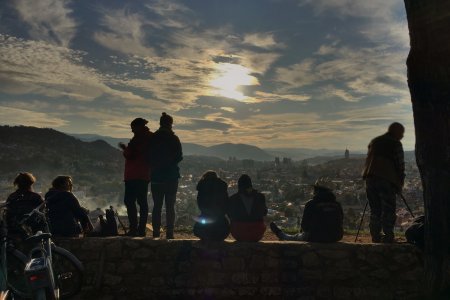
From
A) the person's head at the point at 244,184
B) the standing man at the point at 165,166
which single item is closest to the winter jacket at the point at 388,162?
the person's head at the point at 244,184

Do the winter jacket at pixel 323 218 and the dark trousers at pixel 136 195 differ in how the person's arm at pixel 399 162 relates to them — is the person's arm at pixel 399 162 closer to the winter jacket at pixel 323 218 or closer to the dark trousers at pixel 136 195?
the winter jacket at pixel 323 218

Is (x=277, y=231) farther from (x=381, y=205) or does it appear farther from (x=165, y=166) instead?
(x=165, y=166)

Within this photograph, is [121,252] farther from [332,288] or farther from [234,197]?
[332,288]

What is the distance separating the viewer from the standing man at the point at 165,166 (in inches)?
261

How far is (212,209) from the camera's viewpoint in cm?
613

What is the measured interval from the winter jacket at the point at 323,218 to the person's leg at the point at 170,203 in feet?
7.35

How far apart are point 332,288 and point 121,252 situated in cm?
306

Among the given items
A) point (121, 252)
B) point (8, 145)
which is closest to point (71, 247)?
point (121, 252)

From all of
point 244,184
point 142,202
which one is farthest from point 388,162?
point 142,202

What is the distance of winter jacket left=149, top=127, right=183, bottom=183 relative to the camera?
6.61m

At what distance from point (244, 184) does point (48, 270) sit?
10.7 ft

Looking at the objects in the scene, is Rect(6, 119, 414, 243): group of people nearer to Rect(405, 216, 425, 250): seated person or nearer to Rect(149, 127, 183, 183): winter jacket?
Rect(149, 127, 183, 183): winter jacket

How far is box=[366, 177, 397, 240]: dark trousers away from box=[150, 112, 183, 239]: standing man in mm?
3253

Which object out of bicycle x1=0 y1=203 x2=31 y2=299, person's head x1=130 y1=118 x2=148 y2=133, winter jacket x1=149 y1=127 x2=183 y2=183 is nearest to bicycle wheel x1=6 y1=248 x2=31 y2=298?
bicycle x1=0 y1=203 x2=31 y2=299
